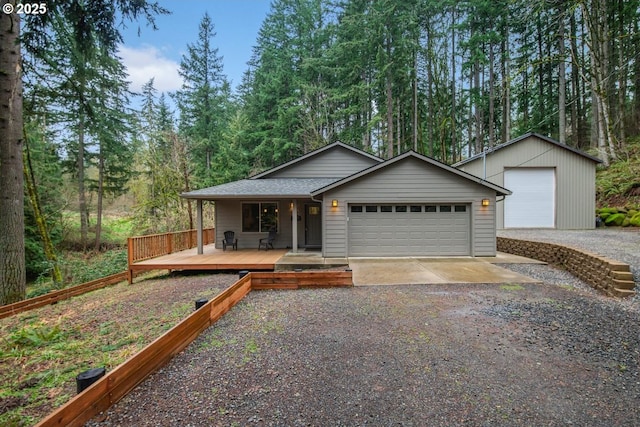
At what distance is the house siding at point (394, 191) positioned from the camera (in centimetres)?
898

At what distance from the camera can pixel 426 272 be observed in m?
7.08

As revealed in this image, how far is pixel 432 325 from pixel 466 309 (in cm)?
101

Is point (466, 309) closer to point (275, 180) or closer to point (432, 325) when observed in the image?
point (432, 325)

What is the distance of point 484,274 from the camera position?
6777 mm

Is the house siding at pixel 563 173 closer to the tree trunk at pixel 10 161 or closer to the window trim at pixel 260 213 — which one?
the window trim at pixel 260 213

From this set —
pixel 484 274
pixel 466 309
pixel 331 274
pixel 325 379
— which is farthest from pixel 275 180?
pixel 325 379

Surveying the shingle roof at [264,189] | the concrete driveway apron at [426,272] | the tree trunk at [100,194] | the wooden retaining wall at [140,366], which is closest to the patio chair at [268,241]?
the shingle roof at [264,189]

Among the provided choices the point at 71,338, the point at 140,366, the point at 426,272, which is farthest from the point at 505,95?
the point at 71,338

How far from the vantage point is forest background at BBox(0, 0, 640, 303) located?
46.9ft

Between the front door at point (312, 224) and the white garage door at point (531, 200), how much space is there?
29.5 ft

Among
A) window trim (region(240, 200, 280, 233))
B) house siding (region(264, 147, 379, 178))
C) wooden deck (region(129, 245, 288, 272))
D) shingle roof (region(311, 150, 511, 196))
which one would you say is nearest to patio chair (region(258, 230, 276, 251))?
window trim (region(240, 200, 280, 233))

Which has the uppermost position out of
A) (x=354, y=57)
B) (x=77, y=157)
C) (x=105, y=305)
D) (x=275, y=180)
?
(x=354, y=57)

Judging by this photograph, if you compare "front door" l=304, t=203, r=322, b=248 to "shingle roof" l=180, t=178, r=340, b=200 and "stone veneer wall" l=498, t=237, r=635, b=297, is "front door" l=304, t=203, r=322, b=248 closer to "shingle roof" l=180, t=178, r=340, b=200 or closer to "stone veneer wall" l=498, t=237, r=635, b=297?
"shingle roof" l=180, t=178, r=340, b=200

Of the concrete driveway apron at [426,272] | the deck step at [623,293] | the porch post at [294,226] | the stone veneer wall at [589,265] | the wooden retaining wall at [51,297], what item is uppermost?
the porch post at [294,226]
